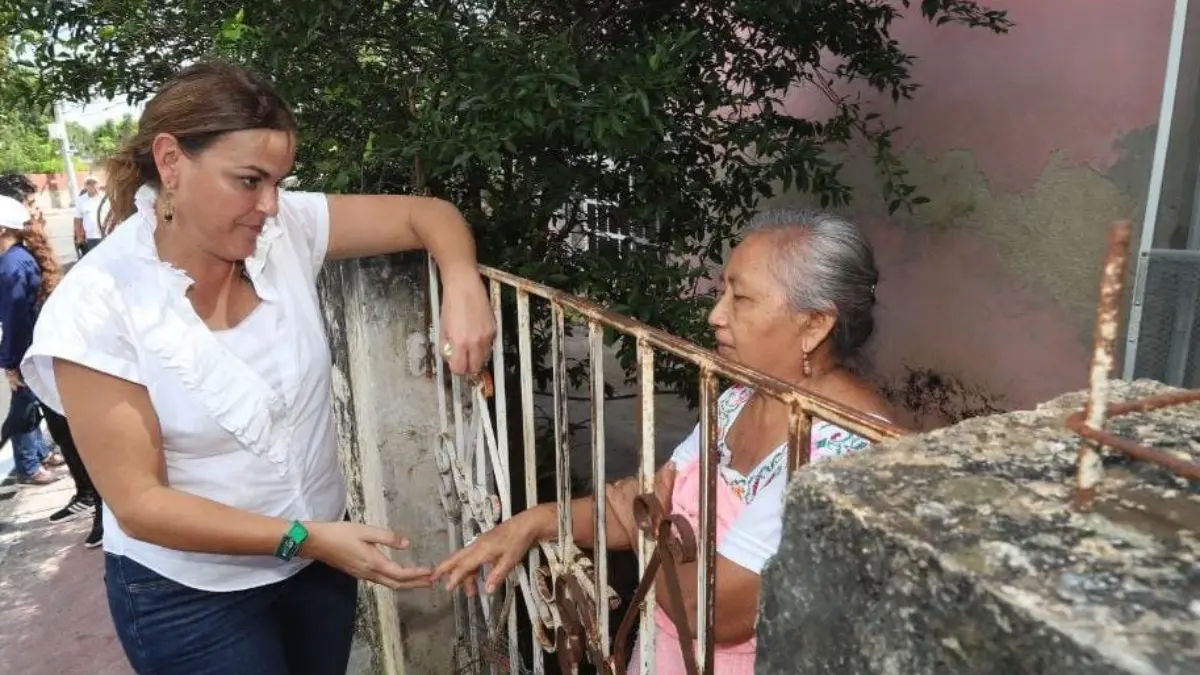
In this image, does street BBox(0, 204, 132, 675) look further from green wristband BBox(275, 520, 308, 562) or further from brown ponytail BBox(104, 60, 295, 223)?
brown ponytail BBox(104, 60, 295, 223)

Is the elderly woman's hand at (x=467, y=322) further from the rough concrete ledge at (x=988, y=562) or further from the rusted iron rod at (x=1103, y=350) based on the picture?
the rusted iron rod at (x=1103, y=350)

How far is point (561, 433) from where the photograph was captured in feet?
5.41

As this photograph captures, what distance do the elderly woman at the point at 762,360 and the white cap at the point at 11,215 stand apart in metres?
4.45

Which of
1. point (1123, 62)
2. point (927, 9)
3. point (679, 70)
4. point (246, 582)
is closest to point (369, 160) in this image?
point (679, 70)

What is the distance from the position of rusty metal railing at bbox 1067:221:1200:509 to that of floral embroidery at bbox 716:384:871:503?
0.39m

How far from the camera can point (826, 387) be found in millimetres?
1669

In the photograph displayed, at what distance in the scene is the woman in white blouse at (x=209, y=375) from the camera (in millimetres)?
1511

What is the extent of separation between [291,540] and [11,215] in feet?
14.5

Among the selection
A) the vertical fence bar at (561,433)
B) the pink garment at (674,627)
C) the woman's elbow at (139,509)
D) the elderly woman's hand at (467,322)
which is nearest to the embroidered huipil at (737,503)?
the pink garment at (674,627)

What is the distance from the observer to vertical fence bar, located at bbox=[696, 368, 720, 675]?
1167 mm

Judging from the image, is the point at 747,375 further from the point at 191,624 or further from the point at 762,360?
the point at 191,624

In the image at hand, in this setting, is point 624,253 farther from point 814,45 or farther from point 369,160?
point 814,45

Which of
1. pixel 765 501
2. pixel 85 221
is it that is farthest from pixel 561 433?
pixel 85 221

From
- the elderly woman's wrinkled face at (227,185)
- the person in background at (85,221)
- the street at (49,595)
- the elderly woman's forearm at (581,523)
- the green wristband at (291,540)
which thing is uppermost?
the elderly woman's wrinkled face at (227,185)
